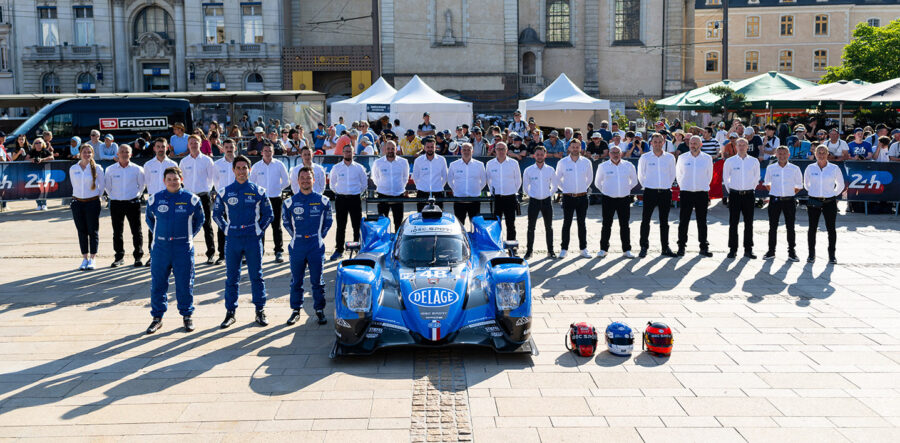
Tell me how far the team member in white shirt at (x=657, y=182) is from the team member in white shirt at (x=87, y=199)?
29.0 feet

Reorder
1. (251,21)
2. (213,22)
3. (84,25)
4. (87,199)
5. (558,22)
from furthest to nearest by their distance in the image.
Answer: (558,22)
(84,25)
(251,21)
(213,22)
(87,199)

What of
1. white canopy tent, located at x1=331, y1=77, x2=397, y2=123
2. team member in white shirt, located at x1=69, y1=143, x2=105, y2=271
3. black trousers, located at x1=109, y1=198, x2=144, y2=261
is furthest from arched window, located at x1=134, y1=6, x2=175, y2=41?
team member in white shirt, located at x1=69, y1=143, x2=105, y2=271

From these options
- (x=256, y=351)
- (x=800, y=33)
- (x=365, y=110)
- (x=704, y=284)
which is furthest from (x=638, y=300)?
(x=800, y=33)

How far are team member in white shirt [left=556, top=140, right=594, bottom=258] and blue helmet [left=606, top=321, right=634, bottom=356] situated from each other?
220 inches

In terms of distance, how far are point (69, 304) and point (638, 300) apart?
296 inches

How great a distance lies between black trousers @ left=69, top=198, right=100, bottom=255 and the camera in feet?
42.4

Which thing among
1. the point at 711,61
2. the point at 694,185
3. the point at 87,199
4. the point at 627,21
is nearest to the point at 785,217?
the point at 694,185

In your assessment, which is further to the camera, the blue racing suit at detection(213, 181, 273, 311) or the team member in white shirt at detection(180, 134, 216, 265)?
the team member in white shirt at detection(180, 134, 216, 265)

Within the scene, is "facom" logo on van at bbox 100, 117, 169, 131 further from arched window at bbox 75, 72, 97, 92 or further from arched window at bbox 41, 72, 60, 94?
arched window at bbox 41, 72, 60, 94

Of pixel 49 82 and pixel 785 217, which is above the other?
pixel 49 82

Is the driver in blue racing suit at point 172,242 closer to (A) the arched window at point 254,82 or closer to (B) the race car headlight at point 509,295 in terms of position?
(B) the race car headlight at point 509,295

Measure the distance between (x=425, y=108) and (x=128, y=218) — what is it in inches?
574

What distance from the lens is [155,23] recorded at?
53.3 m

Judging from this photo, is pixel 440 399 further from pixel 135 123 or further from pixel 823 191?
pixel 135 123
